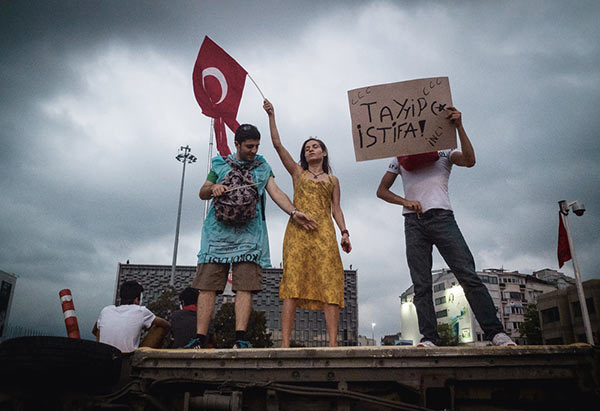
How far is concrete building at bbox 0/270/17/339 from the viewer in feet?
122

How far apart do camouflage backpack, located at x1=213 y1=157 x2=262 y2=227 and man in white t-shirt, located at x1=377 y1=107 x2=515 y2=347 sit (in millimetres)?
1348

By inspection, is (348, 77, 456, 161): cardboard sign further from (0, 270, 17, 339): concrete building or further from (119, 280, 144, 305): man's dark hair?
(0, 270, 17, 339): concrete building

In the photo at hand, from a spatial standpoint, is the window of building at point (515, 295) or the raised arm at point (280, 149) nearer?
the raised arm at point (280, 149)

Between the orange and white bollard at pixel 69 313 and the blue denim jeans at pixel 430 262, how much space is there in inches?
117

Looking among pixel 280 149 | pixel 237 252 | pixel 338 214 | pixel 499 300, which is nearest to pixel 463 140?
pixel 338 214

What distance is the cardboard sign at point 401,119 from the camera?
13.1ft

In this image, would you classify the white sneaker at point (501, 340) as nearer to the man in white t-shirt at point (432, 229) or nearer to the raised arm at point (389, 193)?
the man in white t-shirt at point (432, 229)

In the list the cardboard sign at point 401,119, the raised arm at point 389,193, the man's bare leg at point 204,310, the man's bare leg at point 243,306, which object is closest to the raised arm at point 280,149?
the cardboard sign at point 401,119

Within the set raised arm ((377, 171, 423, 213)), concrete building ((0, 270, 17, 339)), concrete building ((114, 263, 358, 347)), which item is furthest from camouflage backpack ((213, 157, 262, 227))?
concrete building ((114, 263, 358, 347))

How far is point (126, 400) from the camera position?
2535 mm

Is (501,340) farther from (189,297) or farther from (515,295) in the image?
(515,295)

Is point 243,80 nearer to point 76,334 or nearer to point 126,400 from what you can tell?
point 76,334

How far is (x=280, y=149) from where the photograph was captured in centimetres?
457

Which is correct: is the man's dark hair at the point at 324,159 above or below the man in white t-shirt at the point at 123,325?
above
